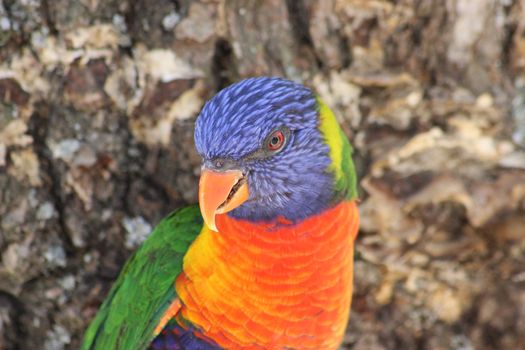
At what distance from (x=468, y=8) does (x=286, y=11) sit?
63 cm

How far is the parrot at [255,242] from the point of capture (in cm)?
179

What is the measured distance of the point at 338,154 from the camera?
1.97 metres

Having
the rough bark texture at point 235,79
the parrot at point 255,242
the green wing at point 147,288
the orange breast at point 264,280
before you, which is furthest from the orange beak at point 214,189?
the rough bark texture at point 235,79

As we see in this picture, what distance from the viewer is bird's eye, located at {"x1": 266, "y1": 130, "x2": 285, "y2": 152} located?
1.80 meters

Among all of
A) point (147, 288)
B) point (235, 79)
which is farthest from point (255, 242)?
point (235, 79)

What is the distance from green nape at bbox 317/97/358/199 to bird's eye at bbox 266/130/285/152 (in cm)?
15

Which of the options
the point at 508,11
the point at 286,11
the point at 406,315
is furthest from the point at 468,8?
the point at 406,315

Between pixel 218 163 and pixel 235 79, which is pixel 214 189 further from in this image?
pixel 235 79

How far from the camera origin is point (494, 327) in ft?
8.27

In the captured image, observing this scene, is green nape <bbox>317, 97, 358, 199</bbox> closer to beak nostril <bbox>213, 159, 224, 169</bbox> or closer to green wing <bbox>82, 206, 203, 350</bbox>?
beak nostril <bbox>213, 159, 224, 169</bbox>

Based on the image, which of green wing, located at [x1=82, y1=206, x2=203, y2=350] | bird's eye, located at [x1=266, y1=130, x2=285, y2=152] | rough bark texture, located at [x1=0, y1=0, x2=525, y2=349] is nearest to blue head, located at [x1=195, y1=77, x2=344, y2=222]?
bird's eye, located at [x1=266, y1=130, x2=285, y2=152]

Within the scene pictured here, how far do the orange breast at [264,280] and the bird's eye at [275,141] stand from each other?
29 centimetres

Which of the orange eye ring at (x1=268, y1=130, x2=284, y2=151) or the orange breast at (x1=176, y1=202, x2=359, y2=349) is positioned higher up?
the orange eye ring at (x1=268, y1=130, x2=284, y2=151)

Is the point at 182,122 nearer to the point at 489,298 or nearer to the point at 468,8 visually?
the point at 468,8
